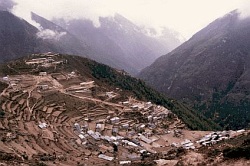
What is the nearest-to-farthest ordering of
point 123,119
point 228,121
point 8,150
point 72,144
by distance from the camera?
point 8,150 < point 72,144 < point 123,119 < point 228,121

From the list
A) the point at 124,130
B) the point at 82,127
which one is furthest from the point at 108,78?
the point at 82,127

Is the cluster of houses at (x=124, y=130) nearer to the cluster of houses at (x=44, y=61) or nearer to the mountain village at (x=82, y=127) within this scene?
the mountain village at (x=82, y=127)

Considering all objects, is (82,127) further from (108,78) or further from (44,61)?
(44,61)

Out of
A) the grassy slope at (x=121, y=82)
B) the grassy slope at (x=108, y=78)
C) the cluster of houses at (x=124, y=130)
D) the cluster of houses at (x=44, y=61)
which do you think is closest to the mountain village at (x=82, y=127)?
the cluster of houses at (x=124, y=130)

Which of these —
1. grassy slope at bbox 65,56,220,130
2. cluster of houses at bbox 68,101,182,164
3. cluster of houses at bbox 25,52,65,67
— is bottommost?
cluster of houses at bbox 68,101,182,164

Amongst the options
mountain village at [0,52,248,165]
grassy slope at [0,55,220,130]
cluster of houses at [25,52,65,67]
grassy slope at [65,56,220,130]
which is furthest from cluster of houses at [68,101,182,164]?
cluster of houses at [25,52,65,67]

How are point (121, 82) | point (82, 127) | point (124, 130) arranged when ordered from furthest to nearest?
point (121, 82) → point (124, 130) → point (82, 127)

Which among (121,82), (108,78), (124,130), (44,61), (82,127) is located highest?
(44,61)

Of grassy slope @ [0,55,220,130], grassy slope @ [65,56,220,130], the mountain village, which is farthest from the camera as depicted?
grassy slope @ [65,56,220,130]

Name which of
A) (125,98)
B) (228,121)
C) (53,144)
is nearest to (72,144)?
(53,144)

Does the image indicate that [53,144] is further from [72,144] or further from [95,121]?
[95,121]

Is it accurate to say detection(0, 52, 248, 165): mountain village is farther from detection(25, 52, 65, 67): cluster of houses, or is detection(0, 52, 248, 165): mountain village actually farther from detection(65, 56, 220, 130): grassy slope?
detection(65, 56, 220, 130): grassy slope
